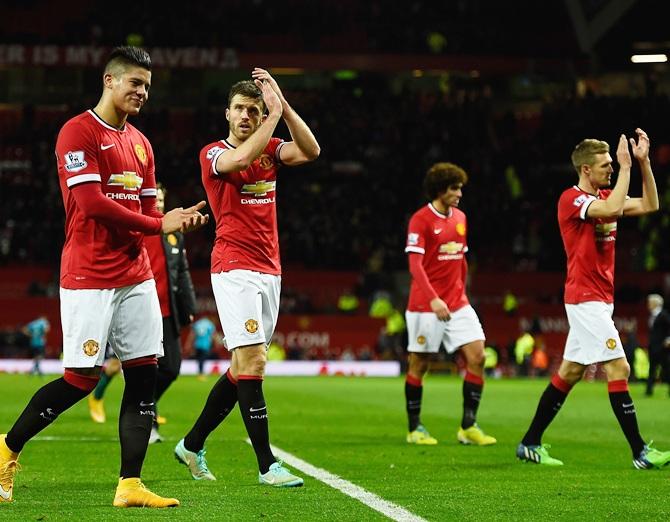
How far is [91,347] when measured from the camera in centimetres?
695

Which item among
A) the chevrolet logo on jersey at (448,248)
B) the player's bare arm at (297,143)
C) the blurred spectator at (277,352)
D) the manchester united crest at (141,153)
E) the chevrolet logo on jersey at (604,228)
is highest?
the player's bare arm at (297,143)

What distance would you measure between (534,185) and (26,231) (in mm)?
15895

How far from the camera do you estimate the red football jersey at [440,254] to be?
12.0 m

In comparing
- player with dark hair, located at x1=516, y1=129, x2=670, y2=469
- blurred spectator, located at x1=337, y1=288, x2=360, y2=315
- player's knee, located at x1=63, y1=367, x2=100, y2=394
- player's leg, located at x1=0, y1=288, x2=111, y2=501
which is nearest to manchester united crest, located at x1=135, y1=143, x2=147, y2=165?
player's leg, located at x1=0, y1=288, x2=111, y2=501

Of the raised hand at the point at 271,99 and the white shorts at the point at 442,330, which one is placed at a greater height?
the raised hand at the point at 271,99

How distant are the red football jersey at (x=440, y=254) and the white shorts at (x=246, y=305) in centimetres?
389

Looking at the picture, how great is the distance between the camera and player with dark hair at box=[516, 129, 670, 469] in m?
9.52

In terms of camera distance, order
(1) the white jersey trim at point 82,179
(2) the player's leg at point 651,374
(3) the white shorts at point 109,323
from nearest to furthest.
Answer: (1) the white jersey trim at point 82,179, (3) the white shorts at point 109,323, (2) the player's leg at point 651,374

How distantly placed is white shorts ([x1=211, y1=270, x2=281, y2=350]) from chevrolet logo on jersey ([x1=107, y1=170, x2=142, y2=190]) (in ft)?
4.05

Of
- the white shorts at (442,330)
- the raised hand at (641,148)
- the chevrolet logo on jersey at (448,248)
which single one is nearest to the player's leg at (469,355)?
the white shorts at (442,330)

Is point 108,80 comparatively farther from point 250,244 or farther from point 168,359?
point 168,359

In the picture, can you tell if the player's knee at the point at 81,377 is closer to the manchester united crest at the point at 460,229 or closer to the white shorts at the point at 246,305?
the white shorts at the point at 246,305

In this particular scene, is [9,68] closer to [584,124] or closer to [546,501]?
[584,124]

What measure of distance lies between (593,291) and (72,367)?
4.42 m
